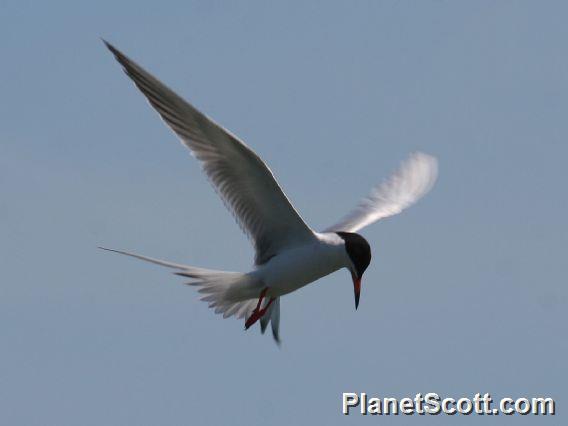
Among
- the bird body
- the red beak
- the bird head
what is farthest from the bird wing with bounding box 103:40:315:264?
the red beak

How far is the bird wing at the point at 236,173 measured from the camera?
34.1 feet

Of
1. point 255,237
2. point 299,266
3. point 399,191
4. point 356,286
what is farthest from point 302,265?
point 399,191

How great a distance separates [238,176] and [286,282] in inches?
43.2

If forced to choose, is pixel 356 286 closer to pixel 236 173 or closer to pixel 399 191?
pixel 236 173

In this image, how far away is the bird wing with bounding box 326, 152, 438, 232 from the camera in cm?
1374

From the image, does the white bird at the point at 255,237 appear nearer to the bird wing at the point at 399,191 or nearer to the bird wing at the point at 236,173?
the bird wing at the point at 236,173

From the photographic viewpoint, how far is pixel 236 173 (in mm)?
11055

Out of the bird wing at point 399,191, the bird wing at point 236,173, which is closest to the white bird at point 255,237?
the bird wing at point 236,173

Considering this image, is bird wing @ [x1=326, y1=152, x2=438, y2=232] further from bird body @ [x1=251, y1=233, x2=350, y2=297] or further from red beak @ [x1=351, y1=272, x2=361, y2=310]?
bird body @ [x1=251, y1=233, x2=350, y2=297]

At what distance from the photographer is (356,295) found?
1191 cm

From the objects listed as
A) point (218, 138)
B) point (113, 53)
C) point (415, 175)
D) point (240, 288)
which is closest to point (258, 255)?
point (240, 288)

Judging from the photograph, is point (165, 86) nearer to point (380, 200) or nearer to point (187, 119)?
point (187, 119)

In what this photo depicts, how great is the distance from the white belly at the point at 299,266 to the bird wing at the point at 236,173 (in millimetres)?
167

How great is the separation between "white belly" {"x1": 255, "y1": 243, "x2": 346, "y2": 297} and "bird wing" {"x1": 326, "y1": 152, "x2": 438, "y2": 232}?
198 centimetres
